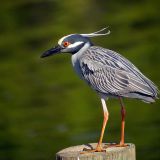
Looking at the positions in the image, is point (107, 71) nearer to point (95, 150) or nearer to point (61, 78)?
point (95, 150)

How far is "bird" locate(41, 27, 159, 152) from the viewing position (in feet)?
29.2

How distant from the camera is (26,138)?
15133 millimetres

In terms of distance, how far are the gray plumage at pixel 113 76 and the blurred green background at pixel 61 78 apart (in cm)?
418

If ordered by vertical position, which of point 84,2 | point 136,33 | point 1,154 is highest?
point 84,2

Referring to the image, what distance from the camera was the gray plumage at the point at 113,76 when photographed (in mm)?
8867

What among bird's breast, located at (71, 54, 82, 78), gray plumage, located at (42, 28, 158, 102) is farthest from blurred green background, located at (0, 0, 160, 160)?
gray plumage, located at (42, 28, 158, 102)

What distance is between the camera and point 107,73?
9.25m

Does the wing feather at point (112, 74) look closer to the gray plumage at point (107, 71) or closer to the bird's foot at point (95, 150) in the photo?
the gray plumage at point (107, 71)

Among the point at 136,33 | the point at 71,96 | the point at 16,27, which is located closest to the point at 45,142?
the point at 71,96

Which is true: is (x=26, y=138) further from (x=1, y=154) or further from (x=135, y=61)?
(x=135, y=61)

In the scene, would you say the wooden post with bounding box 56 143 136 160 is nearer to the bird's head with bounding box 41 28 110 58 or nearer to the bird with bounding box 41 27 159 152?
the bird with bounding box 41 27 159 152

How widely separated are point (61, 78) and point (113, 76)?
388 inches

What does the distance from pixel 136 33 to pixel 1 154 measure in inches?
390

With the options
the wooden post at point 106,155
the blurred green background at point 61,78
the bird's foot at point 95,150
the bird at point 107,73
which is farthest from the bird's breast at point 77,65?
the blurred green background at point 61,78
